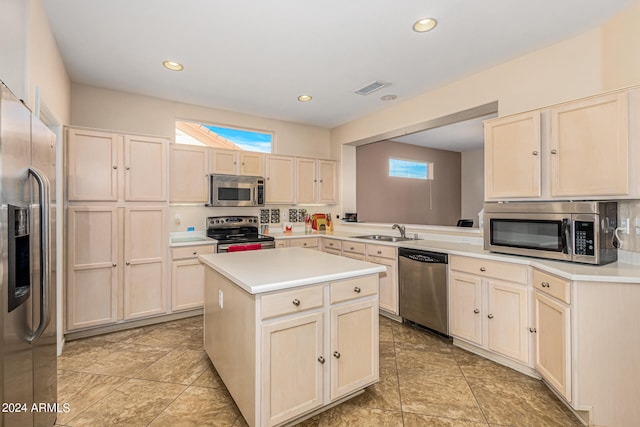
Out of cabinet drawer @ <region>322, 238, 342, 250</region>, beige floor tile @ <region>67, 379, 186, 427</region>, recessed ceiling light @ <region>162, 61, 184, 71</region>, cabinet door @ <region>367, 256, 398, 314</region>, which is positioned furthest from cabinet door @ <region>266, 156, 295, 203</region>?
beige floor tile @ <region>67, 379, 186, 427</region>

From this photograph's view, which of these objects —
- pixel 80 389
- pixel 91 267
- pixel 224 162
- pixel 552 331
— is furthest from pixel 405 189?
pixel 80 389

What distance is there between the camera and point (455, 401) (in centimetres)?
212

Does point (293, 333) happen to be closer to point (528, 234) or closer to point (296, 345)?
point (296, 345)

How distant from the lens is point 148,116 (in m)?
3.99

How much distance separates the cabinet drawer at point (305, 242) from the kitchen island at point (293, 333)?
7.60 feet

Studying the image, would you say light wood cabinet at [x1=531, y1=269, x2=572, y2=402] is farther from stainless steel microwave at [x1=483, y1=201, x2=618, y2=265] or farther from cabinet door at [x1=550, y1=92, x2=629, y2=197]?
cabinet door at [x1=550, y1=92, x2=629, y2=197]

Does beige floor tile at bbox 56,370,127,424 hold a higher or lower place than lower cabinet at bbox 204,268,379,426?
lower

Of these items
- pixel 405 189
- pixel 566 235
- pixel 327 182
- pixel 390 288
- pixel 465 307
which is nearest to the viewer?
pixel 566 235

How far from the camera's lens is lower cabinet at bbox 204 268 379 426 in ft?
5.44

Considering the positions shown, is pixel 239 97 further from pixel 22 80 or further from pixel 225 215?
pixel 22 80

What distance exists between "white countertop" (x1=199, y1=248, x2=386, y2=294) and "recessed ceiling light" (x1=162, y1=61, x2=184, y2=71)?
203 cm

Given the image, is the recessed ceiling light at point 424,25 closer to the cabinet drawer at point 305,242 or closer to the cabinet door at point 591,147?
the cabinet door at point 591,147

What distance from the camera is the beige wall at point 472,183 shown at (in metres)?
7.33

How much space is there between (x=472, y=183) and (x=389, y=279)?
506cm
